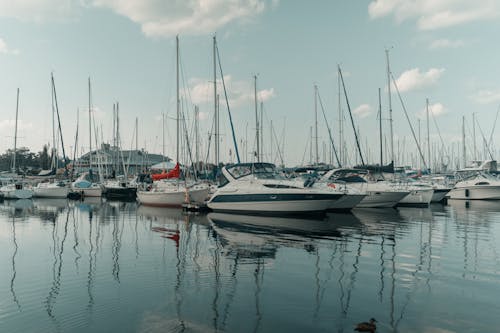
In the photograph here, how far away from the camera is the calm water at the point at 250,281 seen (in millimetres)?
7188

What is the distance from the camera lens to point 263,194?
25.8m

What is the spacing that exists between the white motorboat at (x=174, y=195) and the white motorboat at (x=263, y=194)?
416cm

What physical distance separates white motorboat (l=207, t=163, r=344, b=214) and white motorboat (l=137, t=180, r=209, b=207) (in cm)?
416

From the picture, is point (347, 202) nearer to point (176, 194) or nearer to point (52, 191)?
point (176, 194)

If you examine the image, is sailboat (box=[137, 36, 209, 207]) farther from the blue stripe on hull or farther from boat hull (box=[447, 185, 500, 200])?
boat hull (box=[447, 185, 500, 200])

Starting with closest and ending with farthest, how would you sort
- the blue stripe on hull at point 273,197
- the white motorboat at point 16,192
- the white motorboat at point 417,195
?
the blue stripe on hull at point 273,197
the white motorboat at point 417,195
the white motorboat at point 16,192

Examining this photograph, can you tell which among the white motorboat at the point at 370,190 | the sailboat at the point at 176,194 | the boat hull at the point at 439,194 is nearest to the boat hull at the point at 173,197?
the sailboat at the point at 176,194

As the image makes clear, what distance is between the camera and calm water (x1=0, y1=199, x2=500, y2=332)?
719cm

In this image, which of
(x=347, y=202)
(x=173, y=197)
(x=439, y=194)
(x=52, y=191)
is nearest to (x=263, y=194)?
(x=347, y=202)

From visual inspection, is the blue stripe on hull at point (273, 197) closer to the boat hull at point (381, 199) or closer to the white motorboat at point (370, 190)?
the white motorboat at point (370, 190)

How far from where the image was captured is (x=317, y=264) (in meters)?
11.8

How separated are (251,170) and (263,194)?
2676mm

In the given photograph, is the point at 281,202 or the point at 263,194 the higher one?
the point at 263,194

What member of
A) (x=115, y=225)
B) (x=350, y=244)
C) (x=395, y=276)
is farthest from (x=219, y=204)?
(x=395, y=276)
